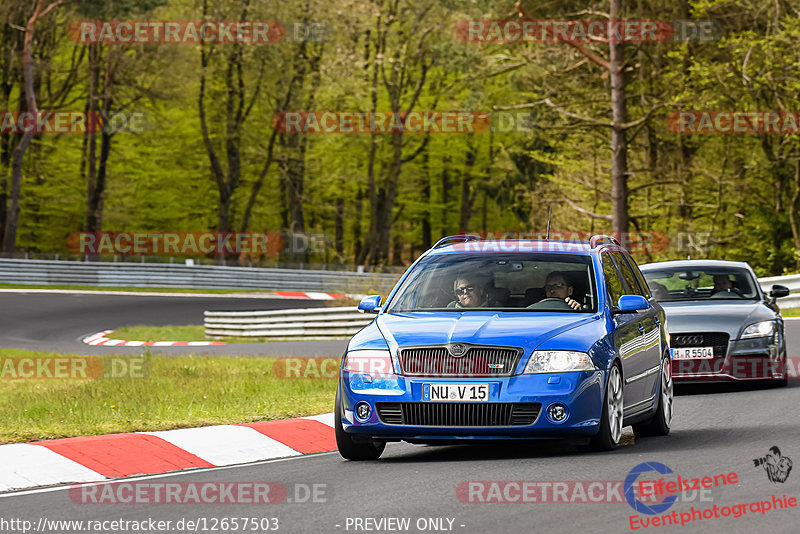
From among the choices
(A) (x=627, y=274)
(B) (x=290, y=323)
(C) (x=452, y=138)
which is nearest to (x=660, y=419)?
(A) (x=627, y=274)

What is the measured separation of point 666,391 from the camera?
10.9m

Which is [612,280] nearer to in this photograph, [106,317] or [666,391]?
[666,391]

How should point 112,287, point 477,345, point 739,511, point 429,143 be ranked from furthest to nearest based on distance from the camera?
point 429,143
point 112,287
point 477,345
point 739,511

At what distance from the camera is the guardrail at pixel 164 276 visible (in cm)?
4825

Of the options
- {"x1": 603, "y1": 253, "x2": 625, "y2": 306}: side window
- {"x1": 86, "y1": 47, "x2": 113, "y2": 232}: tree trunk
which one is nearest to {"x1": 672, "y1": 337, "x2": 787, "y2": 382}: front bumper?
{"x1": 603, "y1": 253, "x2": 625, "y2": 306}: side window

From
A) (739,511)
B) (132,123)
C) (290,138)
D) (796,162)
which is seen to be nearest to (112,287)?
(132,123)

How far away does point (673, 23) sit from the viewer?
37625 mm

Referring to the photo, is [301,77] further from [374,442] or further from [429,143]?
[374,442]

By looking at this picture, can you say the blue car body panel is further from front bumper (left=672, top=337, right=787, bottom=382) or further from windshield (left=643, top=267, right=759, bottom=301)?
windshield (left=643, top=267, right=759, bottom=301)

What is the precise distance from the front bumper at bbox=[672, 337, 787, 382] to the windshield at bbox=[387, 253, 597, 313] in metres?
4.38

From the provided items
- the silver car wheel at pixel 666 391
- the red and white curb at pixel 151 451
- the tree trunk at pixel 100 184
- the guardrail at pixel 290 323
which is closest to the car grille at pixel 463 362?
the red and white curb at pixel 151 451

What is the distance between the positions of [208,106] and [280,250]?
346 inches

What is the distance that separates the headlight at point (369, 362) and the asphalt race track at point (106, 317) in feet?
44.7

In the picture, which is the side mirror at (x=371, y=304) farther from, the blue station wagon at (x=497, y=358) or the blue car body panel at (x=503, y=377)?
the blue car body panel at (x=503, y=377)
